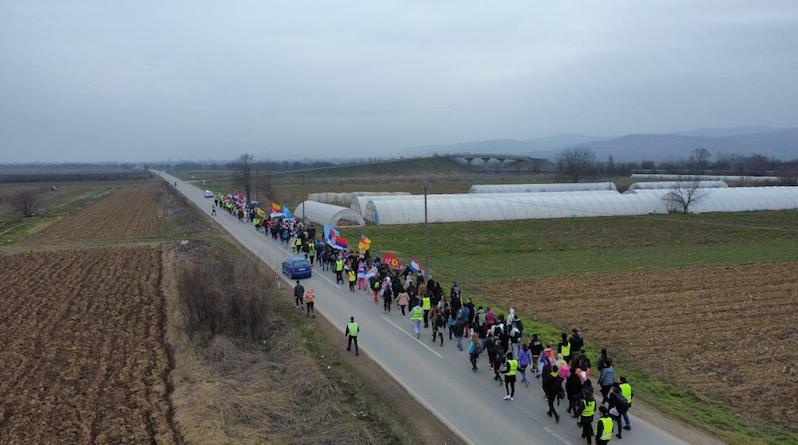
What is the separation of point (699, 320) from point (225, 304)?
49.4 ft

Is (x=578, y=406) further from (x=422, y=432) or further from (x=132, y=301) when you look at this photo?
(x=132, y=301)

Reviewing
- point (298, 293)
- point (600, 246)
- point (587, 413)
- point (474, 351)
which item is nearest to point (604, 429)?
point (587, 413)

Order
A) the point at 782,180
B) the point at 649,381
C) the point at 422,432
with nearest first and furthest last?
the point at 422,432
the point at 649,381
the point at 782,180

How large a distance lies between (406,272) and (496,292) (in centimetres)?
378

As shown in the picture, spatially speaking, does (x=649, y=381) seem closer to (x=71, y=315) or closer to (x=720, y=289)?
(x=720, y=289)

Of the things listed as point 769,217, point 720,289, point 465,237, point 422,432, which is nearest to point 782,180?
point 769,217

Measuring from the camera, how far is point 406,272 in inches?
946

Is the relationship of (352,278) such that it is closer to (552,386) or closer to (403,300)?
(403,300)

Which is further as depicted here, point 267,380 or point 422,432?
point 267,380

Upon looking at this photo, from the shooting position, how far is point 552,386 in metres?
11.7

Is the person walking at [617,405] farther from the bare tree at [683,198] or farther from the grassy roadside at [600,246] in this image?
the bare tree at [683,198]

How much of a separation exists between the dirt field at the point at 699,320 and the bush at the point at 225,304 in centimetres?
895

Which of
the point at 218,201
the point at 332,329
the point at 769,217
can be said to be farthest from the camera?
the point at 218,201

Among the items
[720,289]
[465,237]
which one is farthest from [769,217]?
[720,289]
